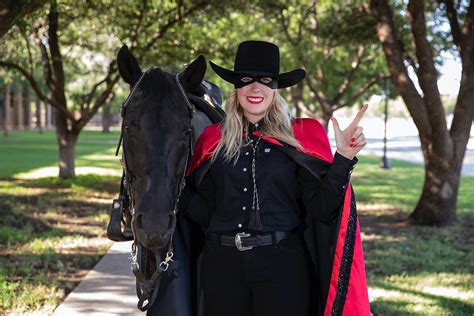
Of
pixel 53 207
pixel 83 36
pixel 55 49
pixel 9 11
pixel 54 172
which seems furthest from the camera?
pixel 54 172

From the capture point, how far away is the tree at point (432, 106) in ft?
33.0

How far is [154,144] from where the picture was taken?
2406 millimetres

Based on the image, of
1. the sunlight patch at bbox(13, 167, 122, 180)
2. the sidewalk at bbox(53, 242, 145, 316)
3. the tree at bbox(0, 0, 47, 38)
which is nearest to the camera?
→ the sidewalk at bbox(53, 242, 145, 316)

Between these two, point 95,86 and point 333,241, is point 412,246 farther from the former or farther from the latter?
point 95,86

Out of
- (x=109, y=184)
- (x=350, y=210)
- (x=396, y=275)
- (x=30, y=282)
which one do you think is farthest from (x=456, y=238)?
(x=109, y=184)

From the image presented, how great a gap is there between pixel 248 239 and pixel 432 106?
26.4ft

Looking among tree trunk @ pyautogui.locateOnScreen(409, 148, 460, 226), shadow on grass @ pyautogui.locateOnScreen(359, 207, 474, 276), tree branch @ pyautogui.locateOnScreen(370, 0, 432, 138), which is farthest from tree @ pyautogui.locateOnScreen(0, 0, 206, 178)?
shadow on grass @ pyautogui.locateOnScreen(359, 207, 474, 276)

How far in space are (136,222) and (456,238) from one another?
8.28m

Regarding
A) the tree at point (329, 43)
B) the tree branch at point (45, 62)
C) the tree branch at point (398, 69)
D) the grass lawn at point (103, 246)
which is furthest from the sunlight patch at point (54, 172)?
the tree branch at point (398, 69)

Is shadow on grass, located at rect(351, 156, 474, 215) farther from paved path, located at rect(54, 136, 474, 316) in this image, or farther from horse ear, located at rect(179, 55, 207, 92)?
horse ear, located at rect(179, 55, 207, 92)

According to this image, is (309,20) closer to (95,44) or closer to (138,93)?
(95,44)

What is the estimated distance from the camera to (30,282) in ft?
20.8

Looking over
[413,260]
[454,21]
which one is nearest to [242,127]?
[413,260]

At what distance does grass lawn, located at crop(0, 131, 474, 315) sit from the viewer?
5934mm
